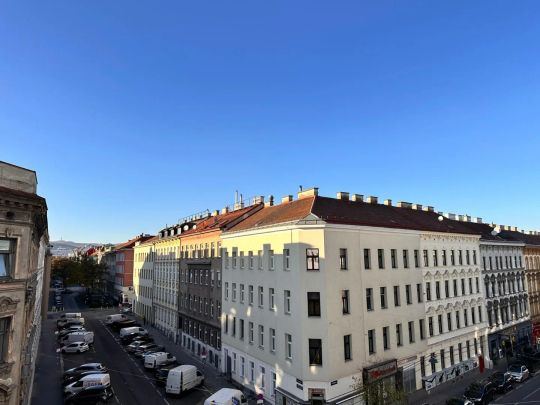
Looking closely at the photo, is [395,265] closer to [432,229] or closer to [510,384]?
[432,229]

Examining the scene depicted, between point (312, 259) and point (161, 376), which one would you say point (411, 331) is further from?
point (161, 376)

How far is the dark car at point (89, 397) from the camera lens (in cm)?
3042

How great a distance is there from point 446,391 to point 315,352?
1650cm

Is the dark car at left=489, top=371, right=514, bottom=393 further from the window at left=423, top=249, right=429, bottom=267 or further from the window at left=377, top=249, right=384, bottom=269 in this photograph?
the window at left=377, top=249, right=384, bottom=269

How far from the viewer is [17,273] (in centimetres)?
1736

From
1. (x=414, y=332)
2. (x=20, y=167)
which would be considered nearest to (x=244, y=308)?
(x=414, y=332)

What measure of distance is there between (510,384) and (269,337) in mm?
24636

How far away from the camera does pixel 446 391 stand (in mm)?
34062

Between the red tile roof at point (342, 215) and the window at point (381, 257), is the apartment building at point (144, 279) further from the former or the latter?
the window at point (381, 257)

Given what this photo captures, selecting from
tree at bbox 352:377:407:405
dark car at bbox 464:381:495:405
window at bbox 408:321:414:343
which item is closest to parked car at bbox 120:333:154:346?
tree at bbox 352:377:407:405

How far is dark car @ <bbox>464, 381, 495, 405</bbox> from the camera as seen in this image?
3055 cm

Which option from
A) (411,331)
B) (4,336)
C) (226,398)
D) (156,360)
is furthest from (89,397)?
(411,331)

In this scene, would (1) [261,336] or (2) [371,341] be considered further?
(1) [261,336]

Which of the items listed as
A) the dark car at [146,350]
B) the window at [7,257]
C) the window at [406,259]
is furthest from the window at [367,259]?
the dark car at [146,350]
